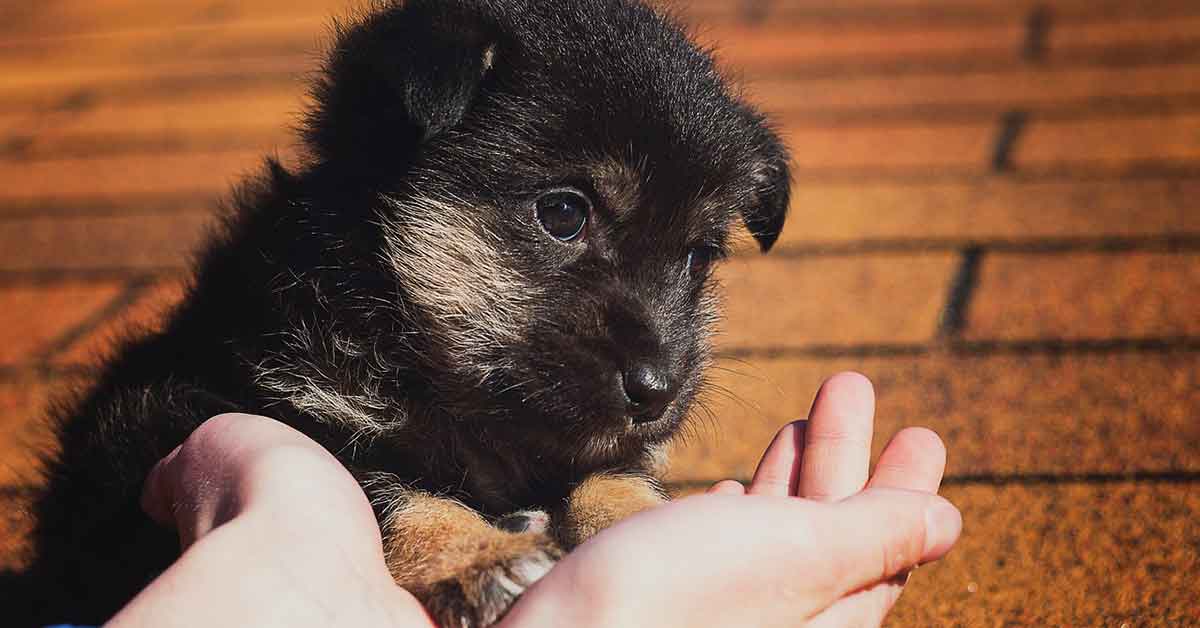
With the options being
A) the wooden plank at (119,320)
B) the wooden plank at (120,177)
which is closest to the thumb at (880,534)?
the wooden plank at (119,320)

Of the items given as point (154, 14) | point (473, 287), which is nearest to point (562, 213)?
point (473, 287)

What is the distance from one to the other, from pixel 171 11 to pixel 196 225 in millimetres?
3298

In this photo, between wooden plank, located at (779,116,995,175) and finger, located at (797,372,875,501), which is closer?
finger, located at (797,372,875,501)

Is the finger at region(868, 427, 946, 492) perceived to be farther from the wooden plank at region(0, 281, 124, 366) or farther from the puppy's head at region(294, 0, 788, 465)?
the wooden plank at region(0, 281, 124, 366)

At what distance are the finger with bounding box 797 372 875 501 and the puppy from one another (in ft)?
0.77

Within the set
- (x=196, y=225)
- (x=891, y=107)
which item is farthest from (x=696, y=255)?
(x=891, y=107)

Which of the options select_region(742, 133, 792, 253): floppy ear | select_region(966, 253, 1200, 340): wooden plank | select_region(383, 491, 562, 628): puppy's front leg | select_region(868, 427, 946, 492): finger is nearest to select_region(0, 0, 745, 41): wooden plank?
select_region(966, 253, 1200, 340): wooden plank

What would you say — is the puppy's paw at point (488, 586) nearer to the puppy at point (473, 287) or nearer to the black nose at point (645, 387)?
the puppy at point (473, 287)

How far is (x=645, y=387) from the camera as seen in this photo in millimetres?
1897

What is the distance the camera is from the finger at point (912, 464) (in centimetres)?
192

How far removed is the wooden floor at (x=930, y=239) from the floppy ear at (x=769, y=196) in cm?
31

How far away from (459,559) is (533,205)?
635mm

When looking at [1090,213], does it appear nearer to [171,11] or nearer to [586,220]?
[586,220]

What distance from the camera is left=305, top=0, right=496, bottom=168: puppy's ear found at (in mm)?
1934
